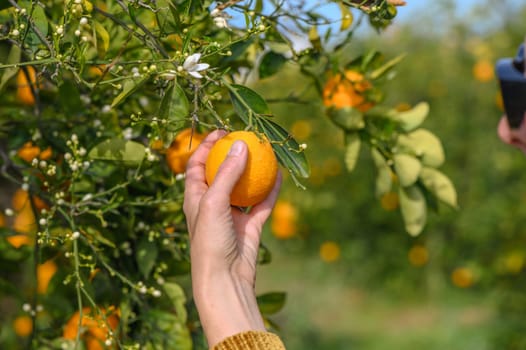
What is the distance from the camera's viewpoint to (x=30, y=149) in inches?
55.4

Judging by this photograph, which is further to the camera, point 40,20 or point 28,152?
point 28,152

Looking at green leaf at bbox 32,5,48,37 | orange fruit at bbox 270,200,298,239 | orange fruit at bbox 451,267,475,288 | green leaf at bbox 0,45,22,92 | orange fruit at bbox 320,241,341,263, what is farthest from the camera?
orange fruit at bbox 320,241,341,263

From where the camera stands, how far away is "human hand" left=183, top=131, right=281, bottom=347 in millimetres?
950

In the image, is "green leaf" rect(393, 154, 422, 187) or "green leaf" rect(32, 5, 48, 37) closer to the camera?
"green leaf" rect(32, 5, 48, 37)

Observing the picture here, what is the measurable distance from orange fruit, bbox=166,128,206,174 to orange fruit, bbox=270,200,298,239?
3839mm

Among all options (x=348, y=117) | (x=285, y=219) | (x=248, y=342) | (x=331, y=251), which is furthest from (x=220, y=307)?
(x=331, y=251)

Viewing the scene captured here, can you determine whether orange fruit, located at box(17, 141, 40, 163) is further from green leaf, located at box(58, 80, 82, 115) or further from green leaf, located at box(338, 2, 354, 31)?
green leaf, located at box(338, 2, 354, 31)

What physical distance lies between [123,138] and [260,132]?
346 mm

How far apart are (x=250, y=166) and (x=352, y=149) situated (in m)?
0.49

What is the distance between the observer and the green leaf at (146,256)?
1249 mm

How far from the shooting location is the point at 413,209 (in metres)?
1.44

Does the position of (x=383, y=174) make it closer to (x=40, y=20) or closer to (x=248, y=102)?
(x=248, y=102)

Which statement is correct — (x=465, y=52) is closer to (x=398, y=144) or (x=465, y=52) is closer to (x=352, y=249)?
(x=352, y=249)

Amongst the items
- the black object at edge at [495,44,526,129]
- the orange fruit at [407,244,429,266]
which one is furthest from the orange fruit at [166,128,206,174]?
the orange fruit at [407,244,429,266]
